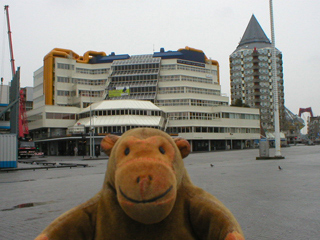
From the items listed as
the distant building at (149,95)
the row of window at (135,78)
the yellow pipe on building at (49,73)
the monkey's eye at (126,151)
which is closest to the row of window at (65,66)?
the distant building at (149,95)

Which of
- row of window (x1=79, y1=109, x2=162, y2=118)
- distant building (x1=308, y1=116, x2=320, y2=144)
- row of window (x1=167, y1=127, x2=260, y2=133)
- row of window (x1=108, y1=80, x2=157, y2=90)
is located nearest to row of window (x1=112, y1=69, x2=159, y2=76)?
row of window (x1=108, y1=80, x2=157, y2=90)

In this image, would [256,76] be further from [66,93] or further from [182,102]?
[66,93]

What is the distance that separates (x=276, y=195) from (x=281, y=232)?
3544 mm

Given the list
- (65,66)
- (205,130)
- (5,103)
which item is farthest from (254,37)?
(5,103)

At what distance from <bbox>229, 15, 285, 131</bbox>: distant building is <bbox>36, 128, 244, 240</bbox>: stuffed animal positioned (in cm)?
9727

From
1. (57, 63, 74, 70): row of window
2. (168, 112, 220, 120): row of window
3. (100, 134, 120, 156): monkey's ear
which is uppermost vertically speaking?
(57, 63, 74, 70): row of window

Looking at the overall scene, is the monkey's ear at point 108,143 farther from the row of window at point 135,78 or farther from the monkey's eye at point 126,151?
the row of window at point 135,78

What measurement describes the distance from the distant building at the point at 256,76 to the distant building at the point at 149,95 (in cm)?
2245

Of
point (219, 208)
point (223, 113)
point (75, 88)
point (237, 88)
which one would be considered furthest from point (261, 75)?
point (219, 208)

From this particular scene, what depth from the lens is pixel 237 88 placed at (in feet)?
335

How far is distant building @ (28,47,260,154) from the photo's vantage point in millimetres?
63750

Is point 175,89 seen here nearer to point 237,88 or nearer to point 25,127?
point 25,127

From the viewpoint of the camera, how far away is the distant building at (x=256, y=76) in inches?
3829

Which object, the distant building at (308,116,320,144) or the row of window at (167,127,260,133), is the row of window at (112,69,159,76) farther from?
the distant building at (308,116,320,144)
